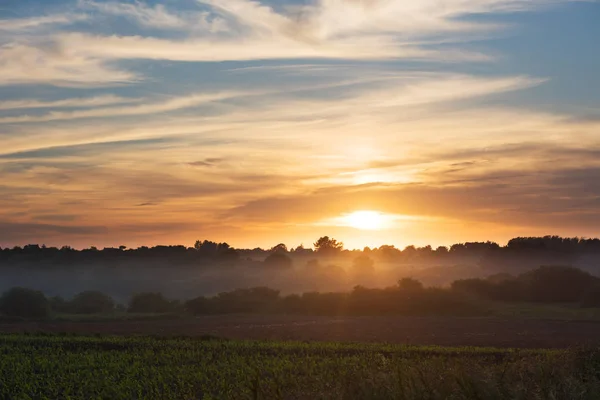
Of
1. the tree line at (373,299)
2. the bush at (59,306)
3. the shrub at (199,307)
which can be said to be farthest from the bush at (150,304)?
the bush at (59,306)

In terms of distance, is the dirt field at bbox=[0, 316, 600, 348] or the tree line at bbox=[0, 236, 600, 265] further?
the tree line at bbox=[0, 236, 600, 265]

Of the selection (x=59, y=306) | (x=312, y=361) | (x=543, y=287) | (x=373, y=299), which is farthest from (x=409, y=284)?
(x=312, y=361)

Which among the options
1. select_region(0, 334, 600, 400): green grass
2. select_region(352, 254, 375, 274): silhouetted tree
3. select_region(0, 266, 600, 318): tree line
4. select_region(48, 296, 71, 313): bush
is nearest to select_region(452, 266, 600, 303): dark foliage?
select_region(0, 266, 600, 318): tree line

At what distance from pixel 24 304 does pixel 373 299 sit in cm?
3309

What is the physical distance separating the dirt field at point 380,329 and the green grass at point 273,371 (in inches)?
258

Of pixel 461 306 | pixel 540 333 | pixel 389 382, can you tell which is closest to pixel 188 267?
pixel 461 306

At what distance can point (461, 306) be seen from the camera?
63.2 m

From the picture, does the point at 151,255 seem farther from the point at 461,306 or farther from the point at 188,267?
the point at 461,306

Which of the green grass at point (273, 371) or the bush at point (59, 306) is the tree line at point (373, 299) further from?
the green grass at point (273, 371)

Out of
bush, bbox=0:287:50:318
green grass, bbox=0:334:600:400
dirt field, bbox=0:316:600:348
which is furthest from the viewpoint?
bush, bbox=0:287:50:318

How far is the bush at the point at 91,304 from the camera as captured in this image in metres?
75.2

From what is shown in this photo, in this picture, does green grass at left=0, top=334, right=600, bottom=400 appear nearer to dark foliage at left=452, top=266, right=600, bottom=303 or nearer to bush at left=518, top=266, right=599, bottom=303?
dark foliage at left=452, top=266, right=600, bottom=303

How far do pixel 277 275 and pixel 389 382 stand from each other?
11467 centimetres

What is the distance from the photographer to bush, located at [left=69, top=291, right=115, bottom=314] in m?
75.2
